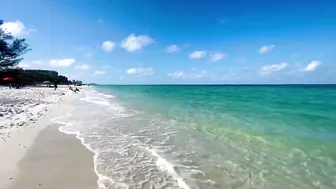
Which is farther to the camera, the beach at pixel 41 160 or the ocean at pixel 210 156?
the ocean at pixel 210 156

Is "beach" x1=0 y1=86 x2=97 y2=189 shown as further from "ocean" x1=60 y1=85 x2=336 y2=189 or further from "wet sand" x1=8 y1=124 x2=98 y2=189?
"ocean" x1=60 y1=85 x2=336 y2=189

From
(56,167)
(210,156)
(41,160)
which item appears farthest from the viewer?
(210,156)

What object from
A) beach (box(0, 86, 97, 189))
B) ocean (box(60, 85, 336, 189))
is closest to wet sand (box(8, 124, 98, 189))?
beach (box(0, 86, 97, 189))

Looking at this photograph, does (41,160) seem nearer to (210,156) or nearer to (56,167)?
(56,167)

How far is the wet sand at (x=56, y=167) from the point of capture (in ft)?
18.1

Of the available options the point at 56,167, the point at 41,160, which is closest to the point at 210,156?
the point at 56,167

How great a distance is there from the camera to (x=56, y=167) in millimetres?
6586

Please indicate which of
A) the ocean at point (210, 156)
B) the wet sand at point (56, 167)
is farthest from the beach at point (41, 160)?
the ocean at point (210, 156)

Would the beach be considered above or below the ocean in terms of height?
above

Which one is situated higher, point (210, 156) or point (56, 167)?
point (56, 167)

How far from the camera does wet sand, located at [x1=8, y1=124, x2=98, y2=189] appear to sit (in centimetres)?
551

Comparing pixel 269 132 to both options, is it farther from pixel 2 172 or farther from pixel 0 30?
pixel 0 30

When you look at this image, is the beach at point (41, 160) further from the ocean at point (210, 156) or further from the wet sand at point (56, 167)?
the ocean at point (210, 156)

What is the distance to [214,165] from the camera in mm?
7324
